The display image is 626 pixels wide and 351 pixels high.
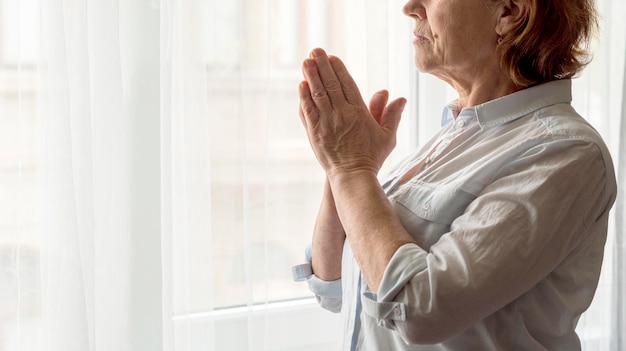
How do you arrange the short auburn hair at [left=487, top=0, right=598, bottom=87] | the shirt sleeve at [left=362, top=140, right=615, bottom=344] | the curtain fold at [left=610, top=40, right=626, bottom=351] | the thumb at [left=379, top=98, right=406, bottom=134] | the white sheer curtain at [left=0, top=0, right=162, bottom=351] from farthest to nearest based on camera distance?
the curtain fold at [left=610, top=40, right=626, bottom=351]
the white sheer curtain at [left=0, top=0, right=162, bottom=351]
the thumb at [left=379, top=98, right=406, bottom=134]
the short auburn hair at [left=487, top=0, right=598, bottom=87]
the shirt sleeve at [left=362, top=140, right=615, bottom=344]

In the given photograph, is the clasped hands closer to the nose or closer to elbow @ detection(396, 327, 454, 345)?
the nose

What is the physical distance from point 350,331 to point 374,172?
26 cm

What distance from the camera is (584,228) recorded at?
961 mm

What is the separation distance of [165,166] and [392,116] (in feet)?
1.73

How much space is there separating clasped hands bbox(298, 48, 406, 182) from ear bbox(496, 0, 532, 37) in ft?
0.81

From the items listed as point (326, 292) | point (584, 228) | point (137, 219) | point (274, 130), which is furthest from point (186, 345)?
point (584, 228)

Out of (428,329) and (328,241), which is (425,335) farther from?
(328,241)

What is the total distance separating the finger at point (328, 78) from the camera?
3.64 ft

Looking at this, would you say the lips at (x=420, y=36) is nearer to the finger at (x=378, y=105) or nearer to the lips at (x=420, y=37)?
the lips at (x=420, y=37)

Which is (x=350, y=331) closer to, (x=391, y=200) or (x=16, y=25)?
(x=391, y=200)

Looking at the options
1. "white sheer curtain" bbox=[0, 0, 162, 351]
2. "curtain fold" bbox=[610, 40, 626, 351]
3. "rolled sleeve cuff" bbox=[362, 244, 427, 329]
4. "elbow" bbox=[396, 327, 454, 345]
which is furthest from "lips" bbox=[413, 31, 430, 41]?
"curtain fold" bbox=[610, 40, 626, 351]

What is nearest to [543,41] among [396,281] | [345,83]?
[345,83]

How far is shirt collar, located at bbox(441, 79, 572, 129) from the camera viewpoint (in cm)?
108

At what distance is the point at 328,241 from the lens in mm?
Result: 1272
